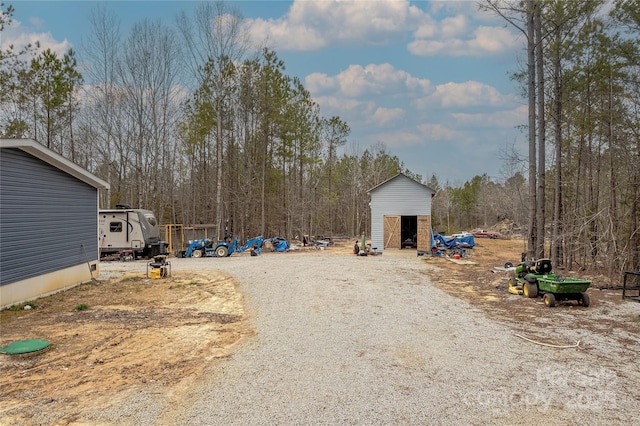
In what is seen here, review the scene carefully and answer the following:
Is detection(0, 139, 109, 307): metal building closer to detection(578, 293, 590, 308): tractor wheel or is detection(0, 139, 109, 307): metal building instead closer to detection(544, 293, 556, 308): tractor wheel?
detection(544, 293, 556, 308): tractor wheel

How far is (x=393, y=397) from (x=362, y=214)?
3622cm

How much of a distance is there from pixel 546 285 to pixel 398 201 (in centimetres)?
1361

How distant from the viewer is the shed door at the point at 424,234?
2191 cm

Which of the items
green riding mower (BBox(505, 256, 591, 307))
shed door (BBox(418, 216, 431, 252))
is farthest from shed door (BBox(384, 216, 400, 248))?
green riding mower (BBox(505, 256, 591, 307))

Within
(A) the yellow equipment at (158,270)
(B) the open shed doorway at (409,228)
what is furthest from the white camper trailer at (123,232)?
(B) the open shed doorway at (409,228)

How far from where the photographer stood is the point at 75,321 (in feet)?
25.0

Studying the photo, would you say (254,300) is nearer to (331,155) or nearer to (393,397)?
(393,397)

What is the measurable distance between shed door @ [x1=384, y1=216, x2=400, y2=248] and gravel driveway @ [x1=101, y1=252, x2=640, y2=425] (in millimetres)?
14240

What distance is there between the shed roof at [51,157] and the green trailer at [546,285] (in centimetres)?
1305

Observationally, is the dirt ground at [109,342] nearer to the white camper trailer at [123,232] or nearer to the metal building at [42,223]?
the metal building at [42,223]

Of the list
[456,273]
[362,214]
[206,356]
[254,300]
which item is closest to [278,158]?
[362,214]

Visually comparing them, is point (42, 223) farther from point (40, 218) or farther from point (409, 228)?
point (409, 228)

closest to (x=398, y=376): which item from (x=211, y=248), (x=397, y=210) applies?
(x=211, y=248)

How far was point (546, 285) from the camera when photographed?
9125 mm
